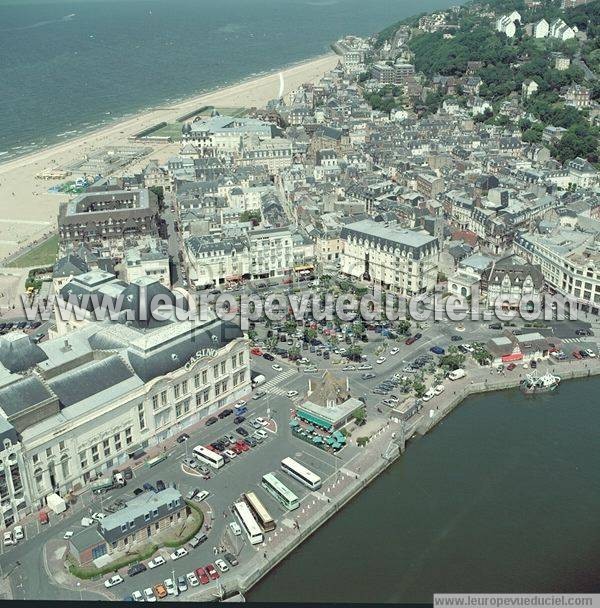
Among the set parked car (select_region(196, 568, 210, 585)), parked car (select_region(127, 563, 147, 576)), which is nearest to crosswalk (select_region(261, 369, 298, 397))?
parked car (select_region(196, 568, 210, 585))

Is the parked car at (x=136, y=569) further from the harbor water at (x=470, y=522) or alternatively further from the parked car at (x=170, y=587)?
the harbor water at (x=470, y=522)

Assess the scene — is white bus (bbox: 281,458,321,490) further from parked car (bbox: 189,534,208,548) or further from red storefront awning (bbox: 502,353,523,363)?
red storefront awning (bbox: 502,353,523,363)

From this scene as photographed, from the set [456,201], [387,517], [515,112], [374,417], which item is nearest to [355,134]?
[515,112]

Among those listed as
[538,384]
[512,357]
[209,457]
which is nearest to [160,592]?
[209,457]

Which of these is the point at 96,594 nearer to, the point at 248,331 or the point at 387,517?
the point at 387,517

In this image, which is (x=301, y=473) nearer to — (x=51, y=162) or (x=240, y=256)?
(x=240, y=256)

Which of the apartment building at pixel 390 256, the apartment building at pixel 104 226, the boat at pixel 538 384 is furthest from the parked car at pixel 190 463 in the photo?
the apartment building at pixel 104 226

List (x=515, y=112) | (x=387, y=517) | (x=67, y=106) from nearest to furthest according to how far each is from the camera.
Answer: (x=387, y=517)
(x=515, y=112)
(x=67, y=106)
